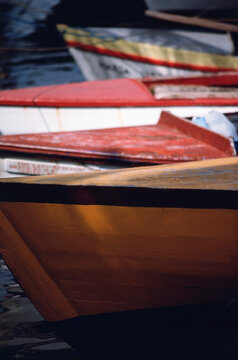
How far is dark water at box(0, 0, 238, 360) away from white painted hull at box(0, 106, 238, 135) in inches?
93.8

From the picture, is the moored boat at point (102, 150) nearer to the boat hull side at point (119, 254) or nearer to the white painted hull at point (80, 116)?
the white painted hull at point (80, 116)

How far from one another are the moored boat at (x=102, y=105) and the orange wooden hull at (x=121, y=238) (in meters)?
2.90

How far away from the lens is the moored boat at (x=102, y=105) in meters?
5.18

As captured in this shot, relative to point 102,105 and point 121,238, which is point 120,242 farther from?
point 102,105

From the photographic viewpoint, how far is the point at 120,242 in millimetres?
2164

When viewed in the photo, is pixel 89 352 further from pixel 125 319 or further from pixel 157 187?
pixel 157 187

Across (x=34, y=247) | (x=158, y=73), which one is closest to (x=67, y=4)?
(x=158, y=73)

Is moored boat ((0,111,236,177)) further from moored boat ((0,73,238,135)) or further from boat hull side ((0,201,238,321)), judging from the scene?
boat hull side ((0,201,238,321))

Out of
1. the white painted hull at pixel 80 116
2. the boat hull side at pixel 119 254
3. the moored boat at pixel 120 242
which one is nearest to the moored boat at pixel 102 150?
the white painted hull at pixel 80 116

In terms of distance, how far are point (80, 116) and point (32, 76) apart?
943 cm

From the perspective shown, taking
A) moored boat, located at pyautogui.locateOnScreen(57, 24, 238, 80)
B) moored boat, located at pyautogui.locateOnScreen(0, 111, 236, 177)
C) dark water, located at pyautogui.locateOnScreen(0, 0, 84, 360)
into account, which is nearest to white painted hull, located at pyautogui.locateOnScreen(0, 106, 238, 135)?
moored boat, located at pyautogui.locateOnScreen(0, 111, 236, 177)

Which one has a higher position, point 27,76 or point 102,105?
point 102,105

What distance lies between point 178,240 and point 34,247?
741mm

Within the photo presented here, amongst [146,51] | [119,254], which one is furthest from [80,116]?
[146,51]
